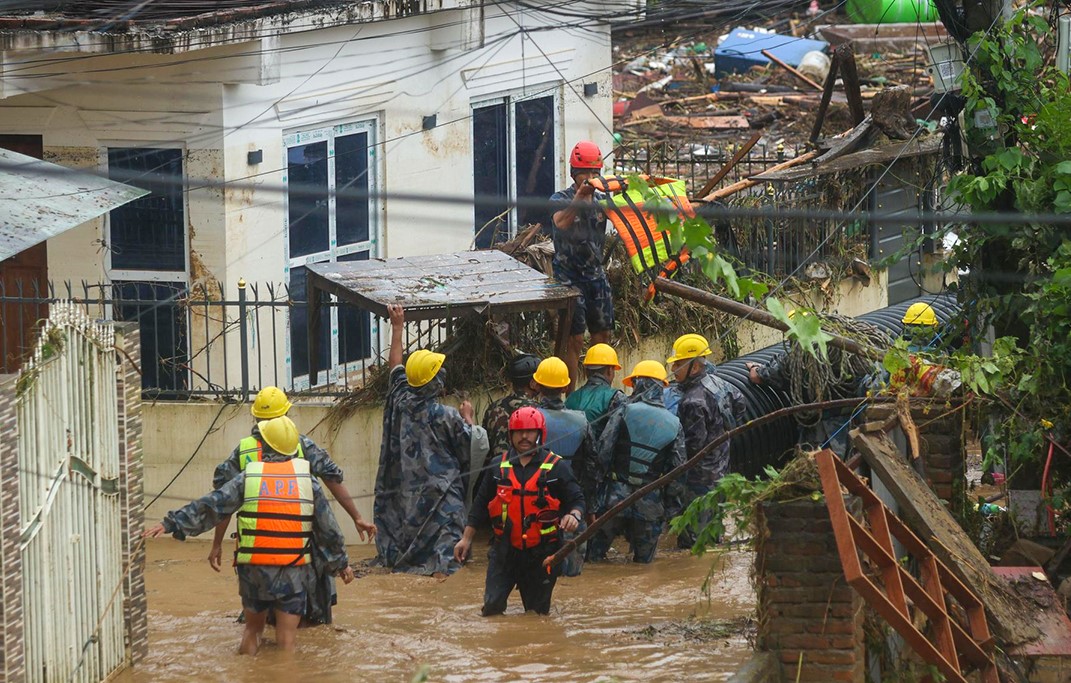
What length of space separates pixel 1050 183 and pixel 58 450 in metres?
5.78

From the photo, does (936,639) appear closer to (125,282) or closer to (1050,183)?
(1050,183)

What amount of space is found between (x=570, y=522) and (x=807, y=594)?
1978mm

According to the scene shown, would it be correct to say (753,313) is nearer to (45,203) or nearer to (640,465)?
(640,465)

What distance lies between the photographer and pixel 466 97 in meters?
15.5

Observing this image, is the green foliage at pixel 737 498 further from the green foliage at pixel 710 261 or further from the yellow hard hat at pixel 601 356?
the yellow hard hat at pixel 601 356

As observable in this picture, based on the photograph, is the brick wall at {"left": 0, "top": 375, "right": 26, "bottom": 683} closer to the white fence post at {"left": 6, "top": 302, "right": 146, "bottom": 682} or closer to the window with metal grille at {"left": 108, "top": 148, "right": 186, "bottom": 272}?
the white fence post at {"left": 6, "top": 302, "right": 146, "bottom": 682}

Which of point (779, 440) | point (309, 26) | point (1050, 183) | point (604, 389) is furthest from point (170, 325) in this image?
point (1050, 183)

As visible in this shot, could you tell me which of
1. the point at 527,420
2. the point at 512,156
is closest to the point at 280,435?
the point at 527,420

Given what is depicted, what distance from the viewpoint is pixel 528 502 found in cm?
891

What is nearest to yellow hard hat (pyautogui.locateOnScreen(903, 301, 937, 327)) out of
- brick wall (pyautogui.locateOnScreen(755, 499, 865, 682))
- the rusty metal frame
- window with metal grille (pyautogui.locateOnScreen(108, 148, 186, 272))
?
the rusty metal frame

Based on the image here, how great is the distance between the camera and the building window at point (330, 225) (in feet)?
44.3

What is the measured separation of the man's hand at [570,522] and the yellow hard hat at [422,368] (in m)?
1.74

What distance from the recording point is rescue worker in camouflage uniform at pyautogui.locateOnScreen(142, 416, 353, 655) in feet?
26.8

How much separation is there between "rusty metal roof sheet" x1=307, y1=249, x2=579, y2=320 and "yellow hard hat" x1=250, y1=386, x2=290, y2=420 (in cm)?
183
